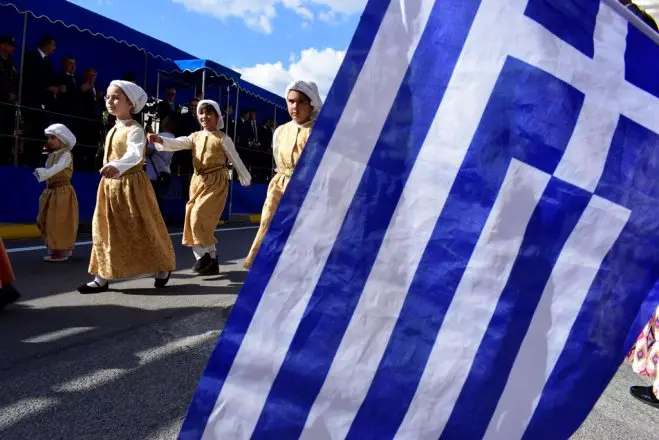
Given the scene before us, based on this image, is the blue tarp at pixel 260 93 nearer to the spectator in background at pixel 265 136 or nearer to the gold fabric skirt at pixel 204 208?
the spectator in background at pixel 265 136

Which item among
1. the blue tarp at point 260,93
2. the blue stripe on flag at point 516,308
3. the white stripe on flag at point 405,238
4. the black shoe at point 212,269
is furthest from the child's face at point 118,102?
the blue tarp at point 260,93

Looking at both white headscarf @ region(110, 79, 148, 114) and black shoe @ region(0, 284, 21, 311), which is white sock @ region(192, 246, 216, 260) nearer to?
white headscarf @ region(110, 79, 148, 114)

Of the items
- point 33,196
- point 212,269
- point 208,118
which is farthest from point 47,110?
point 212,269

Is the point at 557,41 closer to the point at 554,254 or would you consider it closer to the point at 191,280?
the point at 554,254

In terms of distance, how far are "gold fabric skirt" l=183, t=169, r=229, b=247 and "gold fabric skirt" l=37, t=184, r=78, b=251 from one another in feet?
4.53

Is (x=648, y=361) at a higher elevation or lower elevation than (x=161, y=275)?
higher

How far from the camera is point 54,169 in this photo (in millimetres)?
5824

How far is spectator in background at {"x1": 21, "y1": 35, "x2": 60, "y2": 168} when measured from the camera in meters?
8.27

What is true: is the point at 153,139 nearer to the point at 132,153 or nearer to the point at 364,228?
the point at 132,153

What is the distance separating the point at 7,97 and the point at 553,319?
866 cm

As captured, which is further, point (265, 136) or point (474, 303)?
point (265, 136)

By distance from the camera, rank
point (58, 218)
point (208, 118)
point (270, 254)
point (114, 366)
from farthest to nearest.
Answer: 1. point (58, 218)
2. point (208, 118)
3. point (114, 366)
4. point (270, 254)

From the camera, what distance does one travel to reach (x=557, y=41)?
0.96m

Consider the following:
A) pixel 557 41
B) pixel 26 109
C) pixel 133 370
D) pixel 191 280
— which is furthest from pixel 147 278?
pixel 557 41
